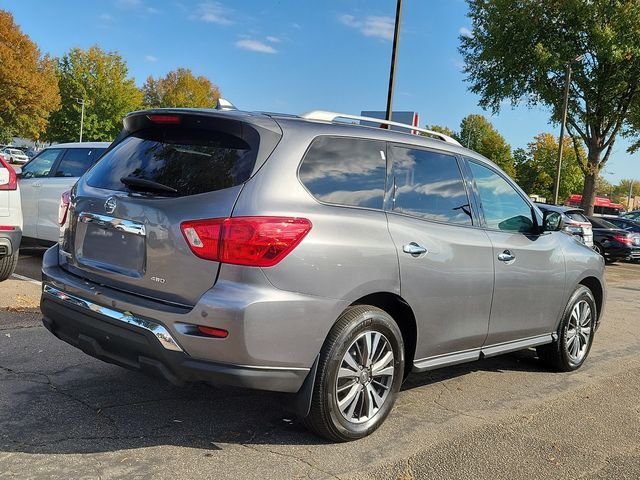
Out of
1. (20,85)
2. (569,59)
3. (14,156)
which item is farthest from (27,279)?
(14,156)

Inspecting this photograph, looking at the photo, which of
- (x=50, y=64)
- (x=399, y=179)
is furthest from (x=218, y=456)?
(x=50, y=64)

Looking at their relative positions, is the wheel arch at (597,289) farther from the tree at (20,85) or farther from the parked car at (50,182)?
the tree at (20,85)

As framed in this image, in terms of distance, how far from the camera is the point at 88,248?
357 cm

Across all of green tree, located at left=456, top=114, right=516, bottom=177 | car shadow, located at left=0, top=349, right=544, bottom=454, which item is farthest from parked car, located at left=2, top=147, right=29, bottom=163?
car shadow, located at left=0, top=349, right=544, bottom=454

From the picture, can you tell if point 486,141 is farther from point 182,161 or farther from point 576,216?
point 182,161

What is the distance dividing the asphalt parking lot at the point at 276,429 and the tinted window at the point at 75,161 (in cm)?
406

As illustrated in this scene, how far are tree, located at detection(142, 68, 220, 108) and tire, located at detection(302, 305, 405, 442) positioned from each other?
66.6 metres

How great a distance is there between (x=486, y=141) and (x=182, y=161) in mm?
74409

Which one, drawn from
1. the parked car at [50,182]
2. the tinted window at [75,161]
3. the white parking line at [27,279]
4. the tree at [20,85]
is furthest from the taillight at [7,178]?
the tree at [20,85]

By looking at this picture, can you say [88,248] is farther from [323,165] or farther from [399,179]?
[399,179]

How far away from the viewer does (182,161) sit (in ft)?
11.2

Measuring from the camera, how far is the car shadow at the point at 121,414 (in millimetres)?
3332

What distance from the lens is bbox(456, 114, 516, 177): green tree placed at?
70769 millimetres

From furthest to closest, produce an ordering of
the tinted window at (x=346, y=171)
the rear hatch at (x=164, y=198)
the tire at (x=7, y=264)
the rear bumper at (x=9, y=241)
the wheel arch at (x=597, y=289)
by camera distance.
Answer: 1. the tire at (x=7, y=264)
2. the rear bumper at (x=9, y=241)
3. the wheel arch at (x=597, y=289)
4. the tinted window at (x=346, y=171)
5. the rear hatch at (x=164, y=198)
